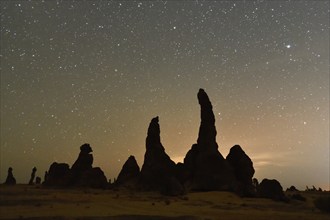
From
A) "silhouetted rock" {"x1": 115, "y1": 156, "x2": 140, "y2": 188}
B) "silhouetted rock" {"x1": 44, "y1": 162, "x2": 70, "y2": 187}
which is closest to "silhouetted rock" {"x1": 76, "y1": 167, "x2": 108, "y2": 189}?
"silhouetted rock" {"x1": 44, "y1": 162, "x2": 70, "y2": 187}

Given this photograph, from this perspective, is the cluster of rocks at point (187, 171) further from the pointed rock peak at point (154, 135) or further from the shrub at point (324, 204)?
the shrub at point (324, 204)

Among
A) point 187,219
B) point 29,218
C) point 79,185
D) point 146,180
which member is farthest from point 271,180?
point 29,218

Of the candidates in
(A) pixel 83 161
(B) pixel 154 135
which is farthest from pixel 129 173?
(B) pixel 154 135

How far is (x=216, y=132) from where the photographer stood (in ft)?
176

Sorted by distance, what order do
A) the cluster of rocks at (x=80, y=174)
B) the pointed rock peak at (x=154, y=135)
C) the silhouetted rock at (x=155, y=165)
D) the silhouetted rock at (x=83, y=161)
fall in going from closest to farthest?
the silhouetted rock at (x=155, y=165) < the cluster of rocks at (x=80, y=174) < the silhouetted rock at (x=83, y=161) < the pointed rock peak at (x=154, y=135)

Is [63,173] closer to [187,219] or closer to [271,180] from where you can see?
[271,180]

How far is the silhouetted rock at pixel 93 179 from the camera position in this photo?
5219cm

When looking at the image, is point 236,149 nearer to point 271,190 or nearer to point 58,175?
point 271,190

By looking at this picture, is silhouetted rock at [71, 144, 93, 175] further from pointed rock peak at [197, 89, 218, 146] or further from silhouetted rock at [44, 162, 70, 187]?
pointed rock peak at [197, 89, 218, 146]

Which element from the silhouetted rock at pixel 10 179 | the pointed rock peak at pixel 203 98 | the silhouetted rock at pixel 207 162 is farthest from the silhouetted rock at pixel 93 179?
the silhouetted rock at pixel 10 179

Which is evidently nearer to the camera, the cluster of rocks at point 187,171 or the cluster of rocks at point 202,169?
the cluster of rocks at point 202,169

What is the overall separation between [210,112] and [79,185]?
2603cm

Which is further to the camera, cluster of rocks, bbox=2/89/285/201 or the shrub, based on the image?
cluster of rocks, bbox=2/89/285/201

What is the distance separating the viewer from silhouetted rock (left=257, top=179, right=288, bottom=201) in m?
40.2
